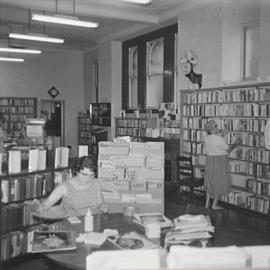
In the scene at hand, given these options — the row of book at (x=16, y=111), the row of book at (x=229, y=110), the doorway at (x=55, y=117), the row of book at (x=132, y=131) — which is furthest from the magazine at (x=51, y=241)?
the doorway at (x=55, y=117)

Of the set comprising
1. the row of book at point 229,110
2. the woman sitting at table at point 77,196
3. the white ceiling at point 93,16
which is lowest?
the woman sitting at table at point 77,196

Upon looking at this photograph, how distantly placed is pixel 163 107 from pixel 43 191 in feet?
19.2

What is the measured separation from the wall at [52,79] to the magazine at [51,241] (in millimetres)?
11905

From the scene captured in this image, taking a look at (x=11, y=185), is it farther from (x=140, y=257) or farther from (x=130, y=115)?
(x=130, y=115)

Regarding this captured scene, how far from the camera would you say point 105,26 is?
12.1 meters

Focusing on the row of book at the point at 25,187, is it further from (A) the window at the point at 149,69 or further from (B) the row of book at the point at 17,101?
(B) the row of book at the point at 17,101

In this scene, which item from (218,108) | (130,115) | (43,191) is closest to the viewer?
(43,191)

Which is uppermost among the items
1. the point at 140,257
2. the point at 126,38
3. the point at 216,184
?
the point at 126,38

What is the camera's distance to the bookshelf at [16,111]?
14555 mm

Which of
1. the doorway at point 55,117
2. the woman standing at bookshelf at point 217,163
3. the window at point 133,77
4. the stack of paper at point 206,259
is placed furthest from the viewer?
the doorway at point 55,117

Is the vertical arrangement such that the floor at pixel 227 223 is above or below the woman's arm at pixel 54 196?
below

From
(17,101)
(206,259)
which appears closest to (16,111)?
(17,101)

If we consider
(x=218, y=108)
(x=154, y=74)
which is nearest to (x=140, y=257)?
(x=218, y=108)

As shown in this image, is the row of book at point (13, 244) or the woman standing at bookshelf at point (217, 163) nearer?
the row of book at point (13, 244)
